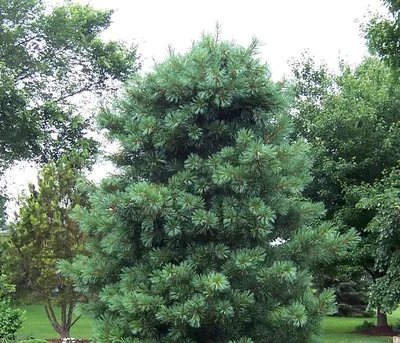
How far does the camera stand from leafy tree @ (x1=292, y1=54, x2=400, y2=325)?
1555 centimetres

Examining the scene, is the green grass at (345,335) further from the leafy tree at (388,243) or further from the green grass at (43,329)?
the green grass at (43,329)

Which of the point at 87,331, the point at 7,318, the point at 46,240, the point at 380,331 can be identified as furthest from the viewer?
the point at 380,331

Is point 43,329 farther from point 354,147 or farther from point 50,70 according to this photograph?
point 354,147

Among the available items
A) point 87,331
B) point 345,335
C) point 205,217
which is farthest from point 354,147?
point 205,217

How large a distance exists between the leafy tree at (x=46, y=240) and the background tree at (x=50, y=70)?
519 cm

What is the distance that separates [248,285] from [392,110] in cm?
1548

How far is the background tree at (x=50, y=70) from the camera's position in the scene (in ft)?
61.6

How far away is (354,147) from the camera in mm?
16312

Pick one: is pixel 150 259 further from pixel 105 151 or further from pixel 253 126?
pixel 253 126

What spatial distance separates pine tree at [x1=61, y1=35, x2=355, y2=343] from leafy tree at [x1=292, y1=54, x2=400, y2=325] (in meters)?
12.2

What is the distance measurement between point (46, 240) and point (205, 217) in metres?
10.7

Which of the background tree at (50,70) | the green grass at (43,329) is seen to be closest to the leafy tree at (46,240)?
the green grass at (43,329)

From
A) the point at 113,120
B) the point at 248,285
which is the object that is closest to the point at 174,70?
the point at 113,120

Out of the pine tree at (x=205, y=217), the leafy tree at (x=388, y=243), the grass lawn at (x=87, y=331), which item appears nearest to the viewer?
the pine tree at (x=205, y=217)
